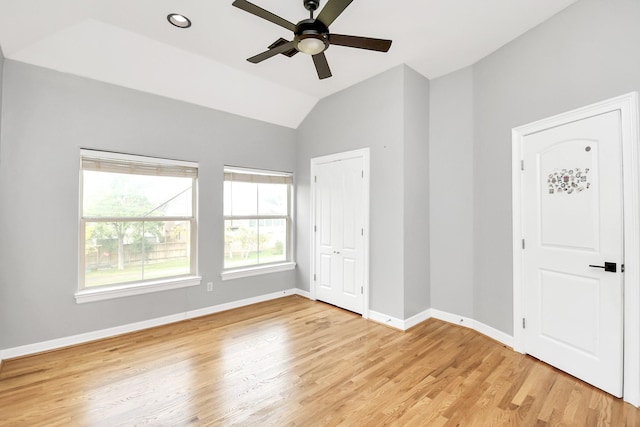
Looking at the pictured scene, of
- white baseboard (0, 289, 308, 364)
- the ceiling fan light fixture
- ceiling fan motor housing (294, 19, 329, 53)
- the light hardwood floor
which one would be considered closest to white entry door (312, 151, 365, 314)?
the light hardwood floor

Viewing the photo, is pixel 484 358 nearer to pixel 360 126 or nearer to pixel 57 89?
pixel 360 126

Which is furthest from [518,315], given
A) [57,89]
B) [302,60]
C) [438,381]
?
[57,89]

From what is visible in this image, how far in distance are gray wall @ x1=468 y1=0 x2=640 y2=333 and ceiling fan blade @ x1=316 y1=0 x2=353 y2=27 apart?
2148 mm

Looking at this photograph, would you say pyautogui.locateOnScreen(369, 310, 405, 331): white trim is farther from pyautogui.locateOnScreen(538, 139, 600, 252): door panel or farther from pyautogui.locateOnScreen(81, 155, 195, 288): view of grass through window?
pyautogui.locateOnScreen(81, 155, 195, 288): view of grass through window

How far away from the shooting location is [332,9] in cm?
185

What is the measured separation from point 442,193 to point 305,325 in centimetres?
246

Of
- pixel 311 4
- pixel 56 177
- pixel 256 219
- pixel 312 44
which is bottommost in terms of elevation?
pixel 256 219

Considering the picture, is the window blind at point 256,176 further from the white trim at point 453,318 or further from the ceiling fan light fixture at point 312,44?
the white trim at point 453,318

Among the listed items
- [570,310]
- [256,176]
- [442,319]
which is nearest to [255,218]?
[256,176]

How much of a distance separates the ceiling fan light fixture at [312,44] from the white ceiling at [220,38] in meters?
0.61

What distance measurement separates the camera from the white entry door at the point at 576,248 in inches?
88.4

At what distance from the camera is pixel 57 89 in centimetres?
298

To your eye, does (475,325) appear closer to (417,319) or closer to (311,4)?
(417,319)

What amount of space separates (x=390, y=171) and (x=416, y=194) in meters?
0.46
